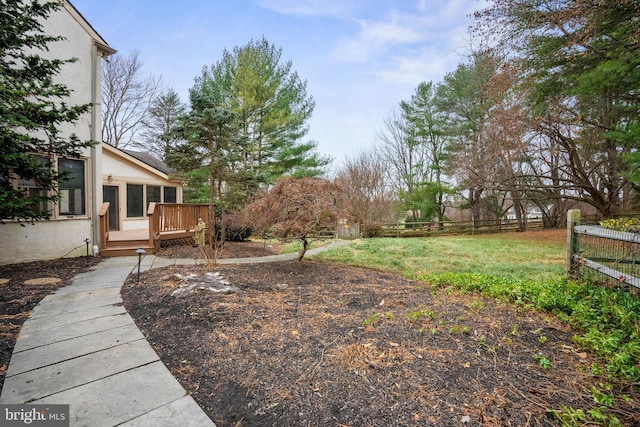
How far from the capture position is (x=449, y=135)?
17859 millimetres

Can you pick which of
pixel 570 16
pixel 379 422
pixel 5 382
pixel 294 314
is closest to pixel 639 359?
pixel 379 422

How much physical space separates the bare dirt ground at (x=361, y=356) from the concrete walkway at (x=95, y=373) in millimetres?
119

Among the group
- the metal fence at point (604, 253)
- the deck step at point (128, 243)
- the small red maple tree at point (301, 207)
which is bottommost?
the deck step at point (128, 243)

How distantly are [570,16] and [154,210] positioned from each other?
406 inches

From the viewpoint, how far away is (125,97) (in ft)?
63.9

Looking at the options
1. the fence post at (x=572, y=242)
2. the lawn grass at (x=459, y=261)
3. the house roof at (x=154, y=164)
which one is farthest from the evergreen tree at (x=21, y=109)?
the fence post at (x=572, y=242)

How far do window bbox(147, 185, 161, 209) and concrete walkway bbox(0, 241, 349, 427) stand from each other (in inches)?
345

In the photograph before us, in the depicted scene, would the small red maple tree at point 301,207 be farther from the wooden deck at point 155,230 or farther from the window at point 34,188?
the window at point 34,188

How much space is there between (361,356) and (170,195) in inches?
489

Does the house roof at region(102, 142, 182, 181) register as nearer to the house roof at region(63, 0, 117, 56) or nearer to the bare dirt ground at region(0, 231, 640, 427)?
the house roof at region(63, 0, 117, 56)

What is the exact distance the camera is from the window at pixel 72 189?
720 cm

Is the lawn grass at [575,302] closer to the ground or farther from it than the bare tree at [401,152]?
closer to the ground

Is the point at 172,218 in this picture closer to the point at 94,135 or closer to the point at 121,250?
the point at 121,250

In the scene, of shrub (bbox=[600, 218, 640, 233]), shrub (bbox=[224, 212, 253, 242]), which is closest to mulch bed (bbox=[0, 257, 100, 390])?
shrub (bbox=[224, 212, 253, 242])
